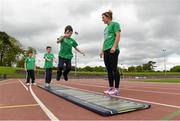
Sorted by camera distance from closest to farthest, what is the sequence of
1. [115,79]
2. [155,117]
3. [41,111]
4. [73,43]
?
1. [155,117]
2. [41,111]
3. [115,79]
4. [73,43]

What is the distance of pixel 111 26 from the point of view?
7.45m

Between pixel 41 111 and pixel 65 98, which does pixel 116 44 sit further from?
pixel 41 111

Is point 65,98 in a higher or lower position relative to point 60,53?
lower

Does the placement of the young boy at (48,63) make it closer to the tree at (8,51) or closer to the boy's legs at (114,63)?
the boy's legs at (114,63)

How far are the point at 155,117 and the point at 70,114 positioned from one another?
1.36 metres

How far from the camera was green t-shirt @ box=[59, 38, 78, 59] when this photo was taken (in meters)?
9.17

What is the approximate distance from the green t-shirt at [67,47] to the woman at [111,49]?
1.82 m

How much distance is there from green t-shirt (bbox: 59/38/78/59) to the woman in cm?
182

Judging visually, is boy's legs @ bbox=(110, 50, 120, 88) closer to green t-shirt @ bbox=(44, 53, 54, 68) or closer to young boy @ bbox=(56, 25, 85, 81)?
young boy @ bbox=(56, 25, 85, 81)

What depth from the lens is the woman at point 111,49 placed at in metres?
7.16

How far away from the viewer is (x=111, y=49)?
6996 millimetres

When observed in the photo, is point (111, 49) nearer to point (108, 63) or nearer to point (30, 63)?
point (108, 63)

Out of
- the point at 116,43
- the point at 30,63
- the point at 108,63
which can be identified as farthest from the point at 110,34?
the point at 30,63

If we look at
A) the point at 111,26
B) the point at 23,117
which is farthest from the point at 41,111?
the point at 111,26
